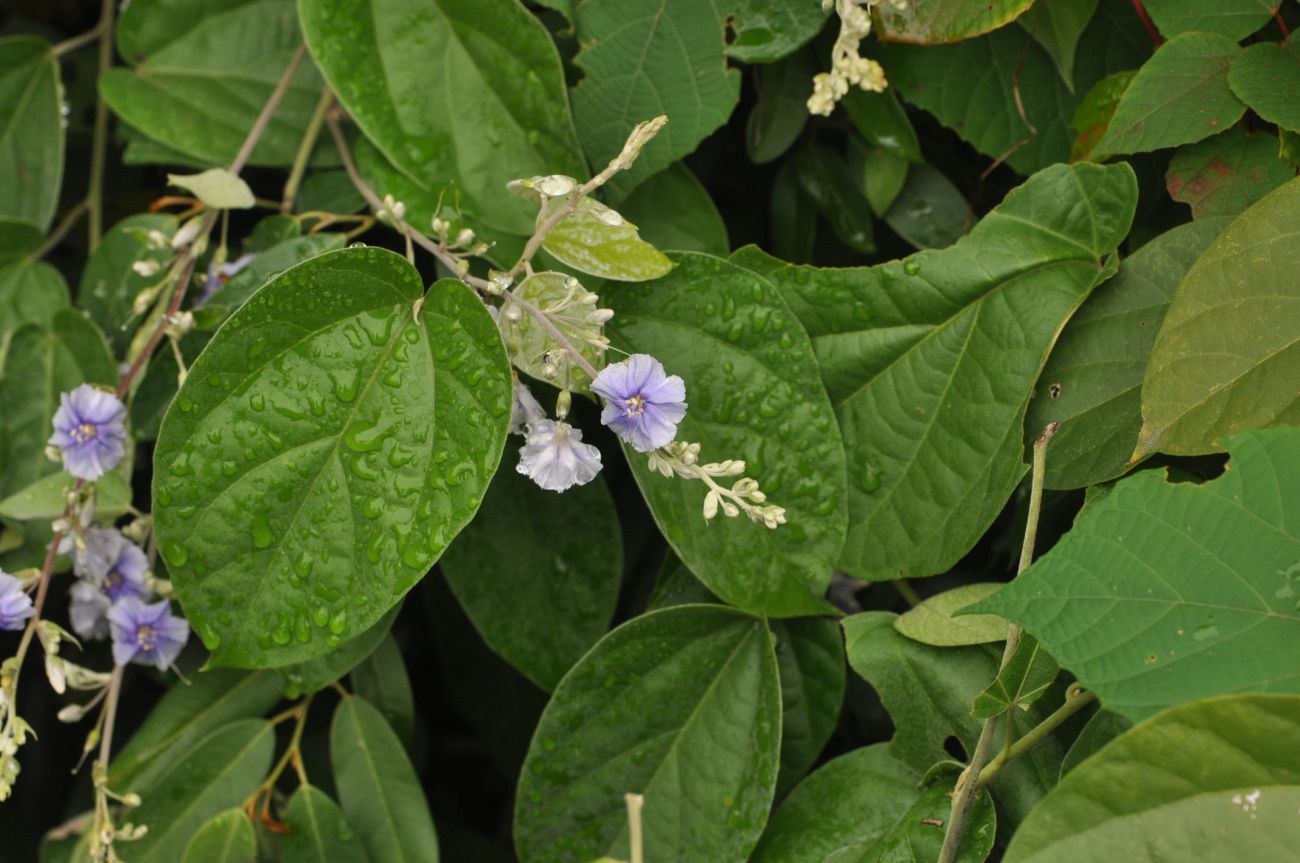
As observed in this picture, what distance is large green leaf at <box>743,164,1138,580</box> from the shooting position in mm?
908

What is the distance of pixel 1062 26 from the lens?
0.99 m

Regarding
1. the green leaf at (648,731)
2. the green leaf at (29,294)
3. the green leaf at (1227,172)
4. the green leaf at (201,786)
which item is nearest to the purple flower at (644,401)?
the green leaf at (648,731)

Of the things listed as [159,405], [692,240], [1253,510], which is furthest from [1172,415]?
[159,405]

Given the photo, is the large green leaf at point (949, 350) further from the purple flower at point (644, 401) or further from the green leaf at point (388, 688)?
the green leaf at point (388, 688)

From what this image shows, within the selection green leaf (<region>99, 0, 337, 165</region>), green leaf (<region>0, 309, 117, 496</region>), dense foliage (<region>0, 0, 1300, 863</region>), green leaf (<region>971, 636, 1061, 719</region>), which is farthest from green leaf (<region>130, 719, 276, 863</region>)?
green leaf (<region>971, 636, 1061, 719</region>)

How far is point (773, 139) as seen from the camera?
44.0 inches

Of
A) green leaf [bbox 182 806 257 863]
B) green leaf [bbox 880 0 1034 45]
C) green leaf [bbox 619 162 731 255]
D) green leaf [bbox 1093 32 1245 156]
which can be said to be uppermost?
green leaf [bbox 880 0 1034 45]

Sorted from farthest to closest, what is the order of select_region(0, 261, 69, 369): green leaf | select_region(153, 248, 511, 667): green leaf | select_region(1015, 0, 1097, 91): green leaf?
select_region(0, 261, 69, 369): green leaf
select_region(1015, 0, 1097, 91): green leaf
select_region(153, 248, 511, 667): green leaf

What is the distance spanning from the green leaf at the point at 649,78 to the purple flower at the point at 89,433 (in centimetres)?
44

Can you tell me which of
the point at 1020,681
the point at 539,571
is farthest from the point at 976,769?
the point at 539,571

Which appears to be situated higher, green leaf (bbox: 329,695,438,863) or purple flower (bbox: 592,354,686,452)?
purple flower (bbox: 592,354,686,452)

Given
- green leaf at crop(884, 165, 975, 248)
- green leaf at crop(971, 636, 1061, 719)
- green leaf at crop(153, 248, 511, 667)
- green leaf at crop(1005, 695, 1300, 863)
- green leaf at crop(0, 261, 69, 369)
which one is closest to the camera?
green leaf at crop(1005, 695, 1300, 863)

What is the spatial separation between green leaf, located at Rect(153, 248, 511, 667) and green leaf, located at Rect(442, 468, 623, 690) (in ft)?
0.69

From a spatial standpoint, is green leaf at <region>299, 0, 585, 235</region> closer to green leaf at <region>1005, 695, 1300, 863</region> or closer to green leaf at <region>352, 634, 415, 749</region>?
green leaf at <region>352, 634, 415, 749</region>
